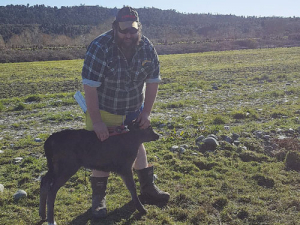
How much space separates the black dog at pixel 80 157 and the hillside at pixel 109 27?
108ft

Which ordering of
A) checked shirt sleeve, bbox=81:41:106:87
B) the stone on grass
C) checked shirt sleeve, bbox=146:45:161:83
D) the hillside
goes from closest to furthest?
checked shirt sleeve, bbox=81:41:106:87, checked shirt sleeve, bbox=146:45:161:83, the stone on grass, the hillside

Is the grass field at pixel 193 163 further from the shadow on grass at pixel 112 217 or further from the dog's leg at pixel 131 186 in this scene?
the dog's leg at pixel 131 186

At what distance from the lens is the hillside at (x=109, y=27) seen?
43.0 metres

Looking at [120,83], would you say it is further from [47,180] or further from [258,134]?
[258,134]

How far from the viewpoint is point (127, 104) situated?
4258 mm

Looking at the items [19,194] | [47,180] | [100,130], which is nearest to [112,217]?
[47,180]

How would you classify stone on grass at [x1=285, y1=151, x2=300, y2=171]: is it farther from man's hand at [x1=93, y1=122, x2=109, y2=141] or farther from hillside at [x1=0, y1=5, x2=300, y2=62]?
hillside at [x1=0, y1=5, x2=300, y2=62]

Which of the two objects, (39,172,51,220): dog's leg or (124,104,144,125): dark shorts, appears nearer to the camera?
(39,172,51,220): dog's leg

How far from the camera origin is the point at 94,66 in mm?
3771

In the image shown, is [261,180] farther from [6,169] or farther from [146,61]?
[6,169]

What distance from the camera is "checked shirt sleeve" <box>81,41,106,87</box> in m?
3.76

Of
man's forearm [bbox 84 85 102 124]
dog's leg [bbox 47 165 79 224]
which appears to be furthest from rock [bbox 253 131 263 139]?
dog's leg [bbox 47 165 79 224]

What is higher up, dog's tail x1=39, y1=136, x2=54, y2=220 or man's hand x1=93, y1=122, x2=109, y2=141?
man's hand x1=93, y1=122, x2=109, y2=141

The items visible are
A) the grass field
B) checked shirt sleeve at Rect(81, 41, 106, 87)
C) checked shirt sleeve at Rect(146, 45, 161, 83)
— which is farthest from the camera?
checked shirt sleeve at Rect(146, 45, 161, 83)
